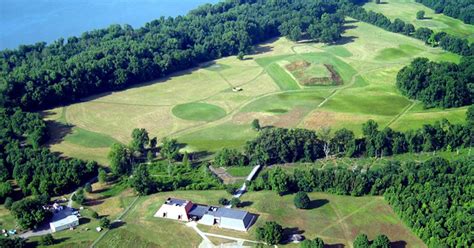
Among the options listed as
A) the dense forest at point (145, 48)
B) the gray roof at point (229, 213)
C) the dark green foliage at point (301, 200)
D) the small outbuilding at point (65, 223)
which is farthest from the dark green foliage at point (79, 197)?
the dense forest at point (145, 48)

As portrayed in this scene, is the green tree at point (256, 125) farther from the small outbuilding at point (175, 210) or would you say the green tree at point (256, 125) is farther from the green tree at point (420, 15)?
the green tree at point (420, 15)

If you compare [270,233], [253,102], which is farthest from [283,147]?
[253,102]

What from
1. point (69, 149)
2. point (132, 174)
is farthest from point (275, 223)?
point (69, 149)

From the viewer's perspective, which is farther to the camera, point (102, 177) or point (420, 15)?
point (420, 15)

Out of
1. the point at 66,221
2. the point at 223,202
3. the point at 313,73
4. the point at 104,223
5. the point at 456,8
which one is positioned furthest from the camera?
the point at 456,8

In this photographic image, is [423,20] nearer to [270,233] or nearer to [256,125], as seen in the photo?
[256,125]

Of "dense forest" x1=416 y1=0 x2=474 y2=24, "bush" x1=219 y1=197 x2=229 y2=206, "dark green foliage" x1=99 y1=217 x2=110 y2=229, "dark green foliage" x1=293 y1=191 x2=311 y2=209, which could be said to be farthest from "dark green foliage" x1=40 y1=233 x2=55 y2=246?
"dense forest" x1=416 y1=0 x2=474 y2=24
